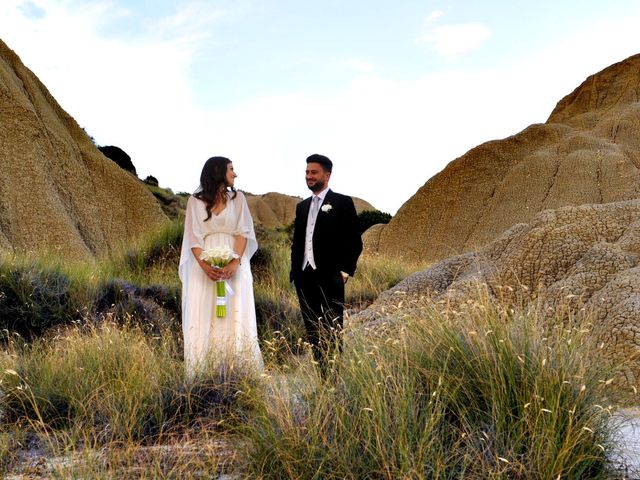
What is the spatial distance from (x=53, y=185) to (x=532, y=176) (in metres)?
10.5

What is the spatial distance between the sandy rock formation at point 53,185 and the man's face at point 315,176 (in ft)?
23.8

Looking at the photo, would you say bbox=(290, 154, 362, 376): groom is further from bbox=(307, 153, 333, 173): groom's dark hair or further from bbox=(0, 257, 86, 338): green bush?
bbox=(0, 257, 86, 338): green bush

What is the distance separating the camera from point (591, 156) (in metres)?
17.3

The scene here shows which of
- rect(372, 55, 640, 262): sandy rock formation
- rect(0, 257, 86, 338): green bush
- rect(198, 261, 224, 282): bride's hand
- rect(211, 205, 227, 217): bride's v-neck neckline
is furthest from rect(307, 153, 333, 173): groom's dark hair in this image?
rect(372, 55, 640, 262): sandy rock formation

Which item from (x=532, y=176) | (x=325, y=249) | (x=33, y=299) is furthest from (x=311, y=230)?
(x=532, y=176)

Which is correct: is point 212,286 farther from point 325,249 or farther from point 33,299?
point 33,299

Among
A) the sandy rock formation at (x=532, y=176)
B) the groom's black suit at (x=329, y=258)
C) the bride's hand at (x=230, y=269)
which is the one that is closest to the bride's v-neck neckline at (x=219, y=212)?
the bride's hand at (x=230, y=269)

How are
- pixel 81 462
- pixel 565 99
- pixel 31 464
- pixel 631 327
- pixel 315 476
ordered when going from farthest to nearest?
pixel 565 99, pixel 631 327, pixel 31 464, pixel 81 462, pixel 315 476

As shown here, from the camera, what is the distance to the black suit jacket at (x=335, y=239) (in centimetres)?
633

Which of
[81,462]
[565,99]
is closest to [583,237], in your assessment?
[81,462]

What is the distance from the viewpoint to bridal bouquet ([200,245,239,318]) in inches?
256

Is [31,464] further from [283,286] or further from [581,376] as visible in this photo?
[283,286]

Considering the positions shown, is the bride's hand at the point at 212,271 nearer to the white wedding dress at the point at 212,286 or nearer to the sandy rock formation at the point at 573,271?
the white wedding dress at the point at 212,286

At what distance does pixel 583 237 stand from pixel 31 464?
196 inches
